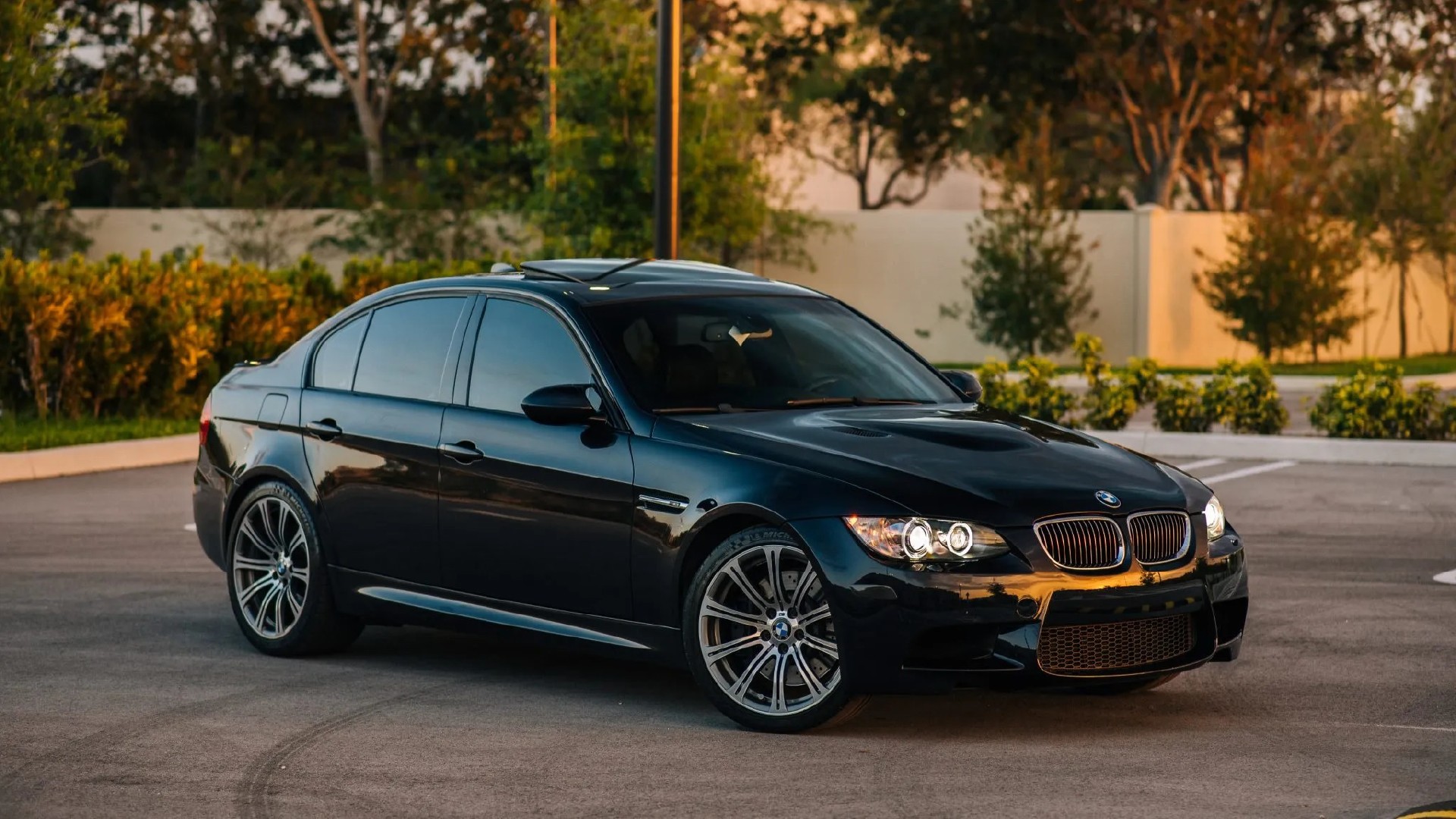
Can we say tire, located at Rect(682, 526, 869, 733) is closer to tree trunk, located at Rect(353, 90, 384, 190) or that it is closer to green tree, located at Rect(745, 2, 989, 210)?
green tree, located at Rect(745, 2, 989, 210)

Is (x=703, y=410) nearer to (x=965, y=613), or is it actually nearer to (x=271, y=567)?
(x=965, y=613)

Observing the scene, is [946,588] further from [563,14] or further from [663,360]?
[563,14]

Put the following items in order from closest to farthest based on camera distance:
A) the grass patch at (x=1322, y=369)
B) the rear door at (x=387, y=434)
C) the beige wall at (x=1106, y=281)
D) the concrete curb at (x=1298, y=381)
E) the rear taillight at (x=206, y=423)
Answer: the rear door at (x=387, y=434)
the rear taillight at (x=206, y=423)
the concrete curb at (x=1298, y=381)
the grass patch at (x=1322, y=369)
the beige wall at (x=1106, y=281)

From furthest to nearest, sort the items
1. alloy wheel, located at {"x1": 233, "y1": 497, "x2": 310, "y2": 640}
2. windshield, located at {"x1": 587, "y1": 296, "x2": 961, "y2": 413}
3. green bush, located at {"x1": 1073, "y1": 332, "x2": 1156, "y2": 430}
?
1. green bush, located at {"x1": 1073, "y1": 332, "x2": 1156, "y2": 430}
2. alloy wheel, located at {"x1": 233, "y1": 497, "x2": 310, "y2": 640}
3. windshield, located at {"x1": 587, "y1": 296, "x2": 961, "y2": 413}

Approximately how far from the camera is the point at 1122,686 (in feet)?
25.9

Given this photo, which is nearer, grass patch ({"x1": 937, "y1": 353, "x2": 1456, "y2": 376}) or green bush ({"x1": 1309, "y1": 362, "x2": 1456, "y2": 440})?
green bush ({"x1": 1309, "y1": 362, "x2": 1456, "y2": 440})

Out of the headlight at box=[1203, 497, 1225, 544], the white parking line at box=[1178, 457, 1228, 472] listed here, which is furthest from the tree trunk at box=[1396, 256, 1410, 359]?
the headlight at box=[1203, 497, 1225, 544]

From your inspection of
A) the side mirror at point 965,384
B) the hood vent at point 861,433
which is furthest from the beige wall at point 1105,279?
the hood vent at point 861,433

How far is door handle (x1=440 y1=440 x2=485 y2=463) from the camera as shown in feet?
26.9

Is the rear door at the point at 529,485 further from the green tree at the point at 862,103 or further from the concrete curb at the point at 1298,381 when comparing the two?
the green tree at the point at 862,103

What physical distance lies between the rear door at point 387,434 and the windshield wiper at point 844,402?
1.41m

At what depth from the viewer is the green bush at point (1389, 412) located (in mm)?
17828

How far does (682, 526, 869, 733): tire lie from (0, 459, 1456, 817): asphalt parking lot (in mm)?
114

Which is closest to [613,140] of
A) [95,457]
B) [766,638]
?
[95,457]
